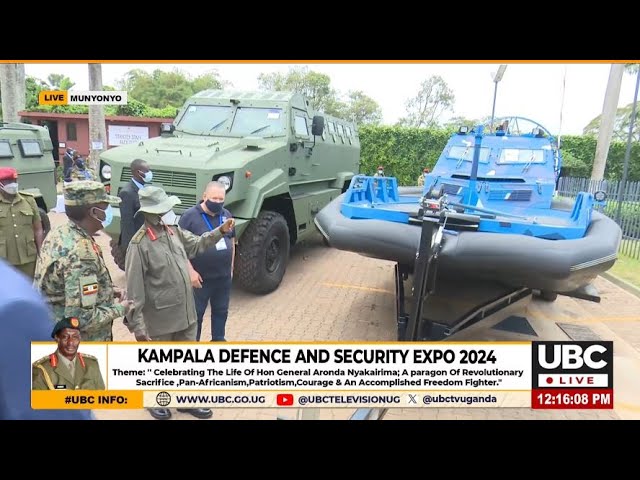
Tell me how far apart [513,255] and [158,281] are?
2.12 metres

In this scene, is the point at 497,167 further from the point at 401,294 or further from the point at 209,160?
the point at 209,160

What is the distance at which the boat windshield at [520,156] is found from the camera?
5.13 m

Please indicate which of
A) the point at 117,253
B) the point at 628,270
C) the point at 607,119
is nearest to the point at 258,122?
the point at 117,253

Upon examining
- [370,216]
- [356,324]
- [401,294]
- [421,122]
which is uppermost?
[421,122]

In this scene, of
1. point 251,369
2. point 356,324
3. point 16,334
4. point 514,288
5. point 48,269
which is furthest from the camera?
point 356,324

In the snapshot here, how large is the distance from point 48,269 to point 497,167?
450 cm

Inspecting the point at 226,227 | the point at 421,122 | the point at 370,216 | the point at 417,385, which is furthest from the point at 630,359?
the point at 421,122

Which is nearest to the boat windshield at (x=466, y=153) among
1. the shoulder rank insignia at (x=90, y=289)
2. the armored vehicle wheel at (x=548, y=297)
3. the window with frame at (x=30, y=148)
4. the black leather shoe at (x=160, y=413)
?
the armored vehicle wheel at (x=548, y=297)

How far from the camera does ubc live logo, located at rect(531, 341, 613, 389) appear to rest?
2219mm

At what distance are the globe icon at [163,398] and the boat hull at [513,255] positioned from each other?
5.67ft

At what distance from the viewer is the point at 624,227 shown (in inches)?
283

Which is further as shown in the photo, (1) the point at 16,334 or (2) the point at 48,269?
(2) the point at 48,269

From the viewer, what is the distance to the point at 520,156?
205 inches

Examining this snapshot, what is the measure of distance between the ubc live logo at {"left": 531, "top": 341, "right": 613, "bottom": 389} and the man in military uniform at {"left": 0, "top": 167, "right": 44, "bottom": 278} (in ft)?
11.8
